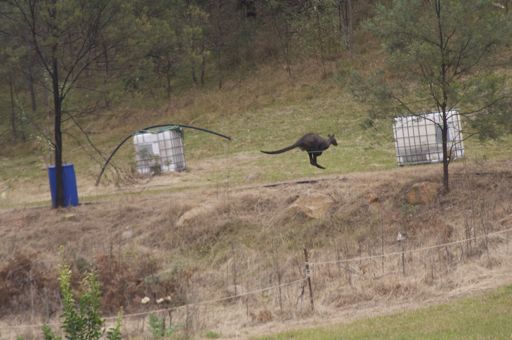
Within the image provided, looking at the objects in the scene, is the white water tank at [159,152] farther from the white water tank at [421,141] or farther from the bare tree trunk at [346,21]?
the bare tree trunk at [346,21]

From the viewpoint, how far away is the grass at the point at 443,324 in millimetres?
9547

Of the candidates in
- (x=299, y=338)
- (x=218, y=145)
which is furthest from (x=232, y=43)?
(x=299, y=338)

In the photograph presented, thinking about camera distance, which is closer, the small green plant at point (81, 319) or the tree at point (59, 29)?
the small green plant at point (81, 319)

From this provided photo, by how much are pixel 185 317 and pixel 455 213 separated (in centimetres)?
726

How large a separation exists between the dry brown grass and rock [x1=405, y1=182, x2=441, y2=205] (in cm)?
20

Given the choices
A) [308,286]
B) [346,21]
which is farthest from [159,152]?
[346,21]

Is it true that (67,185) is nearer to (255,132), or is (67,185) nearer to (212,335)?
(255,132)

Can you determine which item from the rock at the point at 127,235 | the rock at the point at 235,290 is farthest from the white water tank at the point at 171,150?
the rock at the point at 235,290

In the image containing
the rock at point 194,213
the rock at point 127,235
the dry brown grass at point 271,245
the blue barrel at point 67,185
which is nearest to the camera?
the dry brown grass at point 271,245

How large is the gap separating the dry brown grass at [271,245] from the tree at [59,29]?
101 inches

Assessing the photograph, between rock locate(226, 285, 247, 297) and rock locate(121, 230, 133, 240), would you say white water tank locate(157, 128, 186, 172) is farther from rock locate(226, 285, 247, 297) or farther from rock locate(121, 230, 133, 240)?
rock locate(226, 285, 247, 297)

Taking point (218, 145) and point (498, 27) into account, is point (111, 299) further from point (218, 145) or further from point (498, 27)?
point (218, 145)

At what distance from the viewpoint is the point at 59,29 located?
70.3ft

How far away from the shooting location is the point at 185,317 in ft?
46.3
